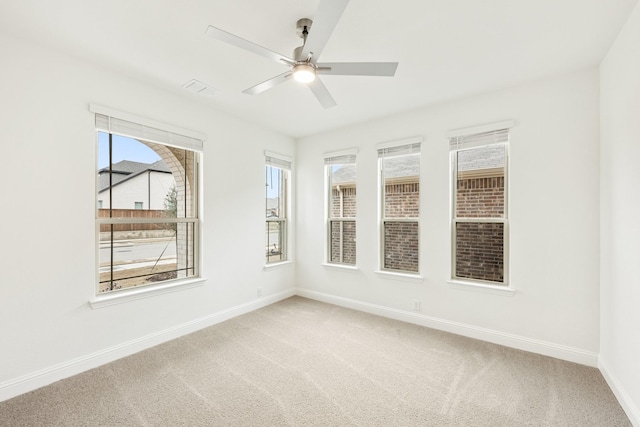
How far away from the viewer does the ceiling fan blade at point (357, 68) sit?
196 cm

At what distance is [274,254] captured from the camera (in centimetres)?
464

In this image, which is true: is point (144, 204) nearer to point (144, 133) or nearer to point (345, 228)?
point (144, 133)

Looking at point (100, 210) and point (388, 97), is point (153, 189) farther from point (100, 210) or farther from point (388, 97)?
point (388, 97)

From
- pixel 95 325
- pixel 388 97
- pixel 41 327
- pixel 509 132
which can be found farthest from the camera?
pixel 388 97

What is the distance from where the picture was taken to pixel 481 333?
318 cm

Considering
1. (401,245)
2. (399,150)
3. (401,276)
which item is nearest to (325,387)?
(401,276)

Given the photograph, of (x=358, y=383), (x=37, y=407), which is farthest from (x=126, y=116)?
(x=358, y=383)

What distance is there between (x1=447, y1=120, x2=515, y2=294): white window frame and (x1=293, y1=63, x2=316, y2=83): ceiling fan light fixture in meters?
2.03

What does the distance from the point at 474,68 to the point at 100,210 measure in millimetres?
3700

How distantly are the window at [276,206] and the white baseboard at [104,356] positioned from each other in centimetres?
98

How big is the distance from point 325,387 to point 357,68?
2419 millimetres

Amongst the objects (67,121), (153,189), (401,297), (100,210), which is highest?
(67,121)

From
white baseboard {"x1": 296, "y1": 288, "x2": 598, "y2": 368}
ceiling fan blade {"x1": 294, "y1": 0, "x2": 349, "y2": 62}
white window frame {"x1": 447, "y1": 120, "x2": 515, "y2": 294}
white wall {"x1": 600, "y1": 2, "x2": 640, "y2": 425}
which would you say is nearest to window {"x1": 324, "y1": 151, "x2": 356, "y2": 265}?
white baseboard {"x1": 296, "y1": 288, "x2": 598, "y2": 368}

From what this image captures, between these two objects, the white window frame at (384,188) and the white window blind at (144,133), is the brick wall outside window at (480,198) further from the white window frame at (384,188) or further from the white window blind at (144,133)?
the white window blind at (144,133)
